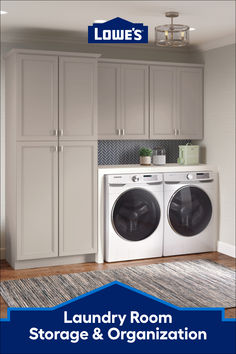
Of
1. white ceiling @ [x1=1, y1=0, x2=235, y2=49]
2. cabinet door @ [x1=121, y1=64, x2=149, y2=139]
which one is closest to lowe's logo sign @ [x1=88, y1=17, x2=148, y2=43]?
white ceiling @ [x1=1, y1=0, x2=235, y2=49]

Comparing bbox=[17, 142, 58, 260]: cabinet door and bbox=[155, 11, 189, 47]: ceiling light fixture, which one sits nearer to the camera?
bbox=[155, 11, 189, 47]: ceiling light fixture

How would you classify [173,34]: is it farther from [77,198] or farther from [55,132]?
Answer: [77,198]

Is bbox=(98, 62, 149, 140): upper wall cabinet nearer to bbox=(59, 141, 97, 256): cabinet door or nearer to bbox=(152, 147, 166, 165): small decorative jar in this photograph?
bbox=(152, 147, 166, 165): small decorative jar

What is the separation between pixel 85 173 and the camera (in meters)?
5.05

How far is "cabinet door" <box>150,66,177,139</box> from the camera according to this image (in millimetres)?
5598

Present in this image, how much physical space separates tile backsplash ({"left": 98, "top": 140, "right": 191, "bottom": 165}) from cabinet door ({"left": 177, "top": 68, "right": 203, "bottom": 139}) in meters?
0.35

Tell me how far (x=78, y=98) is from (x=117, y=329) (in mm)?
4546

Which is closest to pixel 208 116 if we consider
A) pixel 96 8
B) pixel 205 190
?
pixel 205 190

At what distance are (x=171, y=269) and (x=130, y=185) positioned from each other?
0.97 metres

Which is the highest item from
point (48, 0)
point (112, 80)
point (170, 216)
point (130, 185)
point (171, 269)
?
point (48, 0)

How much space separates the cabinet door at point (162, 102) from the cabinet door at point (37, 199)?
135 centimetres

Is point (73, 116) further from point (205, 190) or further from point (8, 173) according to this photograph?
point (205, 190)

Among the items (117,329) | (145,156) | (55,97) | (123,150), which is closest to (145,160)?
(145,156)

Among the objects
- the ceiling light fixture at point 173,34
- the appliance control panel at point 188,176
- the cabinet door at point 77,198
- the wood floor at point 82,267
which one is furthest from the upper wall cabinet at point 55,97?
the wood floor at point 82,267
